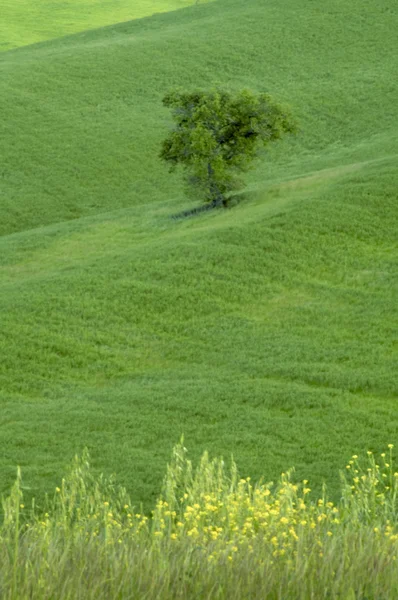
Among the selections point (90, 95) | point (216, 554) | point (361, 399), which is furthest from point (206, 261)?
point (90, 95)

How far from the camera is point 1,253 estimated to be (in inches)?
1590

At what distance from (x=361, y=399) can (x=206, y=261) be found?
38.4 ft

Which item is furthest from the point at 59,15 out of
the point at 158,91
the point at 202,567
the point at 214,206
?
the point at 202,567

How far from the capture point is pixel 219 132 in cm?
4131

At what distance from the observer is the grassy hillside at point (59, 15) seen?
A: 10850cm

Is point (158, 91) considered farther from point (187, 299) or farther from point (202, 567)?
point (202, 567)

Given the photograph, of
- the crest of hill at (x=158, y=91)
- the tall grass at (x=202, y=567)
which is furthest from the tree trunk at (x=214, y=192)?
the tall grass at (x=202, y=567)

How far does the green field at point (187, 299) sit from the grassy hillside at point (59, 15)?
140 feet

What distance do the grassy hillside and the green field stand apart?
42.8 metres

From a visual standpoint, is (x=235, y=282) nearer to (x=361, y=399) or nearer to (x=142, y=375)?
(x=142, y=375)

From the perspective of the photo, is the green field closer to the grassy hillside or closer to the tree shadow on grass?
the tree shadow on grass

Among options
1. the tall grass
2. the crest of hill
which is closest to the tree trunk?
the crest of hill

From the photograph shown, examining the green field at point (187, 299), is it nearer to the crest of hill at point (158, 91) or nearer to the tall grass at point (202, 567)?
the crest of hill at point (158, 91)

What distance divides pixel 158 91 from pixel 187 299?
46277mm
